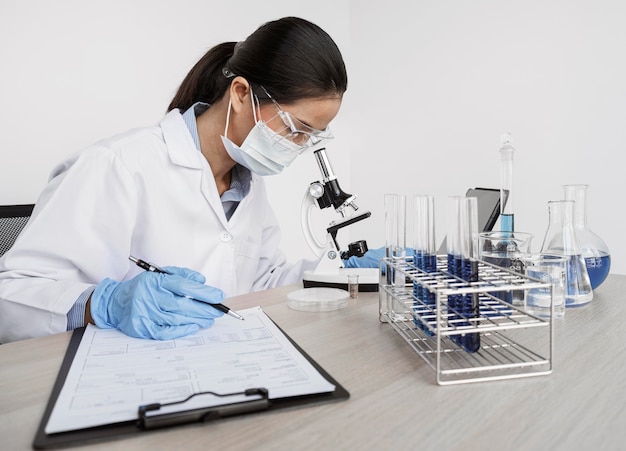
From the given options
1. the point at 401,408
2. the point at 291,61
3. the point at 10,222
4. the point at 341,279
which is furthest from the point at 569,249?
the point at 10,222

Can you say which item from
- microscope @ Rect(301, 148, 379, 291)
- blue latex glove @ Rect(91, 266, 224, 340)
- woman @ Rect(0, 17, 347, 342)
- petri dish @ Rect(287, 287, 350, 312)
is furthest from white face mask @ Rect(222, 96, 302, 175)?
blue latex glove @ Rect(91, 266, 224, 340)

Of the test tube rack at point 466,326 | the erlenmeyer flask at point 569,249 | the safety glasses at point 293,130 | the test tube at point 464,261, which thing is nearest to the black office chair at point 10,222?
the safety glasses at point 293,130

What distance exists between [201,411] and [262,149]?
43.5 inches

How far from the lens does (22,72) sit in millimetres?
2295

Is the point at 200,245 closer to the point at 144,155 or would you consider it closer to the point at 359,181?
the point at 144,155

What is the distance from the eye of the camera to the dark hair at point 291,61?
→ 1.47 m

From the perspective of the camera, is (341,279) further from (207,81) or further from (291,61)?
(207,81)

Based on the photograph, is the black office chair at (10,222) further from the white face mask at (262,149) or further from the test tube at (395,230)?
the test tube at (395,230)

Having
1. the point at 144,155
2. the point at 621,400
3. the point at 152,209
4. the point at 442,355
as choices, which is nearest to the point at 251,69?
the point at 144,155

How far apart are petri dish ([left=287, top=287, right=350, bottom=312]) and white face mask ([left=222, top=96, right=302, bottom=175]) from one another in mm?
525

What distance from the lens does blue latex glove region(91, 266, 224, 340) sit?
1.01m

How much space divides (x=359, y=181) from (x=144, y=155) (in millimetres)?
Result: 2411

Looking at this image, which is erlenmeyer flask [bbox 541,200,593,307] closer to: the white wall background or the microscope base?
the microscope base

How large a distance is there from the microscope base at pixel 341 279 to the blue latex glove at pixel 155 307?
0.40 metres
